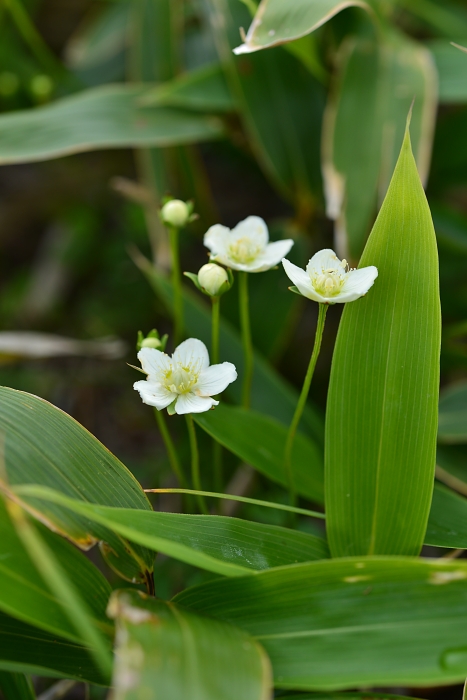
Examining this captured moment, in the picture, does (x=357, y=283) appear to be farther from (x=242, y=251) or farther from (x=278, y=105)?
(x=278, y=105)

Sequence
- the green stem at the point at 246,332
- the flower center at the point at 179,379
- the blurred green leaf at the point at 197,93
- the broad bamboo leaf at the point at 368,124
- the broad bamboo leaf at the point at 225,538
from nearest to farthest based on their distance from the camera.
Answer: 1. the broad bamboo leaf at the point at 225,538
2. the flower center at the point at 179,379
3. the green stem at the point at 246,332
4. the broad bamboo leaf at the point at 368,124
5. the blurred green leaf at the point at 197,93

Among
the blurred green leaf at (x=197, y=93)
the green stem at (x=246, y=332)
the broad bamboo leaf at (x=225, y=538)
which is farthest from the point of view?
the blurred green leaf at (x=197, y=93)

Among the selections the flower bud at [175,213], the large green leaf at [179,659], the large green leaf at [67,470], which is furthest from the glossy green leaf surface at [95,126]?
the large green leaf at [179,659]

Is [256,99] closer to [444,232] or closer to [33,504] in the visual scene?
[444,232]

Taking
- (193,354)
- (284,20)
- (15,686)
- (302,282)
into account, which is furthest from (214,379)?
(284,20)

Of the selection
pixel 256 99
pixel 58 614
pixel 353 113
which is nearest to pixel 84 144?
pixel 256 99

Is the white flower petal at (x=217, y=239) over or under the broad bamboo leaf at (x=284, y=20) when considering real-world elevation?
under

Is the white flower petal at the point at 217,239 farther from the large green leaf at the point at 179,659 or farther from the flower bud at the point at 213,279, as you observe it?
the large green leaf at the point at 179,659
